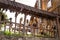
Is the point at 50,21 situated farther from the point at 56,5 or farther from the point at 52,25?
the point at 56,5

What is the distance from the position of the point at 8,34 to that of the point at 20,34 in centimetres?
54

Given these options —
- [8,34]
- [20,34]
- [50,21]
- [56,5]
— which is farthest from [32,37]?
[56,5]

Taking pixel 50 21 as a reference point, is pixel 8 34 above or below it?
below

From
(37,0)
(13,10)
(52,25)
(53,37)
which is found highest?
(37,0)

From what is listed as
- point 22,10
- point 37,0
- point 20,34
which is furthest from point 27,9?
point 37,0

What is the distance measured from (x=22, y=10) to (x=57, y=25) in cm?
187

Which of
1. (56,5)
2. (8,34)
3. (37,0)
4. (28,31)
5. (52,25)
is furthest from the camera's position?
(37,0)

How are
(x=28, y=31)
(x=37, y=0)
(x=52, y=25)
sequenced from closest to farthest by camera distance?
(x=28, y=31)
(x=52, y=25)
(x=37, y=0)

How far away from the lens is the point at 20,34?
5801 mm

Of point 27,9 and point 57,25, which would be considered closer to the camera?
point 27,9

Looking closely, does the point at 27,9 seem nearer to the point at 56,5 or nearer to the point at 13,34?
the point at 13,34

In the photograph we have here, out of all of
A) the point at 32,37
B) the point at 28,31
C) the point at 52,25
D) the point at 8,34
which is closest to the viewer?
the point at 8,34

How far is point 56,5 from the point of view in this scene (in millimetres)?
8164

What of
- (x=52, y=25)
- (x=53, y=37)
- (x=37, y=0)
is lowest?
(x=53, y=37)
